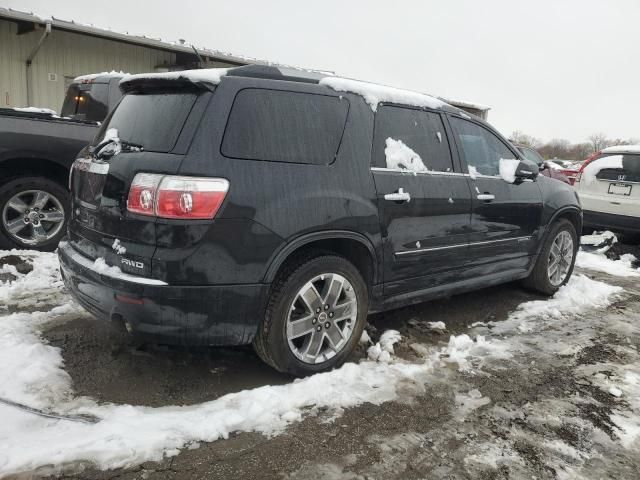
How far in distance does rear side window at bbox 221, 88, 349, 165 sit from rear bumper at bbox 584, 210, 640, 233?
230 inches

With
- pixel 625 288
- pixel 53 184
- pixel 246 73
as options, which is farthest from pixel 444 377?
pixel 53 184

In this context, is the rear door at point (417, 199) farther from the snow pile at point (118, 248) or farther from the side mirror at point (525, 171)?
the snow pile at point (118, 248)

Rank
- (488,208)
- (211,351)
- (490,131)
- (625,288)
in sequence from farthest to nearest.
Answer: (625,288) < (490,131) < (488,208) < (211,351)

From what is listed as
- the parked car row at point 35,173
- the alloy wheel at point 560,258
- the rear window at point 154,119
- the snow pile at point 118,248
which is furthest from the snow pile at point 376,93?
the parked car row at point 35,173

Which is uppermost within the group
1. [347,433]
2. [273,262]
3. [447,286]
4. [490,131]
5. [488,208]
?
[490,131]

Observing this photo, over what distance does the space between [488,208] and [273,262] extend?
218cm

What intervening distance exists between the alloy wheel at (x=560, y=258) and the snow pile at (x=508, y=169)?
3.63ft

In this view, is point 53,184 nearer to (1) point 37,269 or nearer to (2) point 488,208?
(1) point 37,269

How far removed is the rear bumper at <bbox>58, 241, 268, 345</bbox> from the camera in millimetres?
2562

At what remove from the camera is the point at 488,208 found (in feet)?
13.5

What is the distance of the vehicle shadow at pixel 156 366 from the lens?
2.87 meters

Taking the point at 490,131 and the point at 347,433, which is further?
the point at 490,131

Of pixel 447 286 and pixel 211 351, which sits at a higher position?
pixel 447 286

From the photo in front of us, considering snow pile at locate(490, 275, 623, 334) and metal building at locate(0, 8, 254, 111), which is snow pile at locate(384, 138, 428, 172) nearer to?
snow pile at locate(490, 275, 623, 334)
